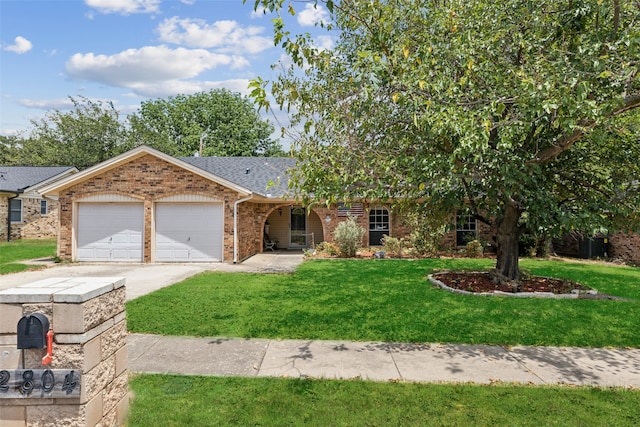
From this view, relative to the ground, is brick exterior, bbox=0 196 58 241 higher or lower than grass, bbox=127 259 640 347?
higher

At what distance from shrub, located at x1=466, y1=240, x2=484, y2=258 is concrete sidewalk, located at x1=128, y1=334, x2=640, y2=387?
11.5 m

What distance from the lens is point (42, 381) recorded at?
2.77 metres

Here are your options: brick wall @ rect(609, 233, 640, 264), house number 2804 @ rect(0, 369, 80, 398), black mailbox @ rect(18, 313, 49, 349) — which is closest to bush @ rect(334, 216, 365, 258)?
brick wall @ rect(609, 233, 640, 264)

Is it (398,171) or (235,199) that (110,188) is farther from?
(398,171)

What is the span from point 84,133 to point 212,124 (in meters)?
12.3

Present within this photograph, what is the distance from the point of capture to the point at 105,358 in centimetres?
314

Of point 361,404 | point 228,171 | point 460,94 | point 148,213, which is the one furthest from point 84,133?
point 361,404

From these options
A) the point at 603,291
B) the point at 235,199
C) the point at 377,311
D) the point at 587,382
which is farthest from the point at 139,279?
the point at 603,291

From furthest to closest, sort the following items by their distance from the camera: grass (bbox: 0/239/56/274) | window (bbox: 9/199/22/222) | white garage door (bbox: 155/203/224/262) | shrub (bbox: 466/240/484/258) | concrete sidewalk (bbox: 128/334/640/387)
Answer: window (bbox: 9/199/22/222) < shrub (bbox: 466/240/484/258) < white garage door (bbox: 155/203/224/262) < grass (bbox: 0/239/56/274) < concrete sidewalk (bbox: 128/334/640/387)

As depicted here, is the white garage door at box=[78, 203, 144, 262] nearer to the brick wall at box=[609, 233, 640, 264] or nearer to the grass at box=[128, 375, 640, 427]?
the grass at box=[128, 375, 640, 427]

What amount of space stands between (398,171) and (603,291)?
6.97 m

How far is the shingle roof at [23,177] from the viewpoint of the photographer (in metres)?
22.4

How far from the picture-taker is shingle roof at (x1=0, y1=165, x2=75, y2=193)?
22.4 meters

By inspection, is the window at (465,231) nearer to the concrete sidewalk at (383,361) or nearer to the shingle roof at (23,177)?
the concrete sidewalk at (383,361)
